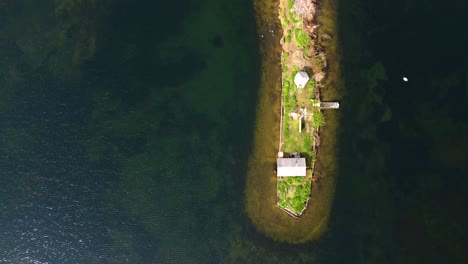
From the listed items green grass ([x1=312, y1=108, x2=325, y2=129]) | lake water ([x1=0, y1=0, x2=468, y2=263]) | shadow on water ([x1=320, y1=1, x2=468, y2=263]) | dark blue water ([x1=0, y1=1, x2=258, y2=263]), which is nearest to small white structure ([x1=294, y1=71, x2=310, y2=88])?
green grass ([x1=312, y1=108, x2=325, y2=129])

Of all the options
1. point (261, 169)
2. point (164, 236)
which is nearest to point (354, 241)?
point (261, 169)

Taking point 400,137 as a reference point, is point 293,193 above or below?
below

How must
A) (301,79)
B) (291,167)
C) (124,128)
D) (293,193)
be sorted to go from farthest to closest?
1. (124,128)
2. (301,79)
3. (293,193)
4. (291,167)

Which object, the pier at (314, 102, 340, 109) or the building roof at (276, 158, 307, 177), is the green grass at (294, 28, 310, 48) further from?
the building roof at (276, 158, 307, 177)

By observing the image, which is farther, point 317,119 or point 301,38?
point 301,38

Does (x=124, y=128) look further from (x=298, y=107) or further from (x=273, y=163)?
(x=298, y=107)

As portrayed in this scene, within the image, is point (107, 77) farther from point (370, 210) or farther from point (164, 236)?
point (370, 210)

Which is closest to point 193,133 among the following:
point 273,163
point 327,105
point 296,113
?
point 273,163
